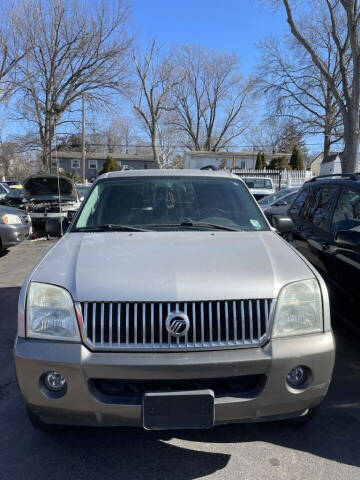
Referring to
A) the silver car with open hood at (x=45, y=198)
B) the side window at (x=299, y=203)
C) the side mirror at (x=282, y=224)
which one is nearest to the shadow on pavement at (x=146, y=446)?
the side mirror at (x=282, y=224)

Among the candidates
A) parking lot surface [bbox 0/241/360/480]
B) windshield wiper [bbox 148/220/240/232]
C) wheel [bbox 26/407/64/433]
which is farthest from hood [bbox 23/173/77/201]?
wheel [bbox 26/407/64/433]

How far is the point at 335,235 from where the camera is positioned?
3791mm

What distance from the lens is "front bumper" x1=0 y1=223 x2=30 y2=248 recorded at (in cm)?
814

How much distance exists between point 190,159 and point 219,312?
147ft

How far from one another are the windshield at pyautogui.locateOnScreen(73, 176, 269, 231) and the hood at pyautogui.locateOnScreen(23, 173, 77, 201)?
30.4 feet

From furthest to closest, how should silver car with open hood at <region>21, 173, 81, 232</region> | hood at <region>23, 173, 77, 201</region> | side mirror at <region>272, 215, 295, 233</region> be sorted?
hood at <region>23, 173, 77, 201</region>, silver car with open hood at <region>21, 173, 81, 232</region>, side mirror at <region>272, 215, 295, 233</region>

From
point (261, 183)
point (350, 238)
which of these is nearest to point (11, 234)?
point (350, 238)

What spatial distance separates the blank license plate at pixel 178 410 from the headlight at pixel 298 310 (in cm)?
52

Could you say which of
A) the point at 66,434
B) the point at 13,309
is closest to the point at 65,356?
the point at 66,434

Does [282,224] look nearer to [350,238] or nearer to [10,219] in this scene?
[350,238]

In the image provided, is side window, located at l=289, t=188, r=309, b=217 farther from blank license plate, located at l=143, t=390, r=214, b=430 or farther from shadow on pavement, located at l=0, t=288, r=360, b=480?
blank license plate, located at l=143, t=390, r=214, b=430

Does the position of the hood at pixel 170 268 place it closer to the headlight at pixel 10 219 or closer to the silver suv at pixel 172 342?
the silver suv at pixel 172 342

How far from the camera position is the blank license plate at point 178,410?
201cm

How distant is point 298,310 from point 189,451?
114 cm
